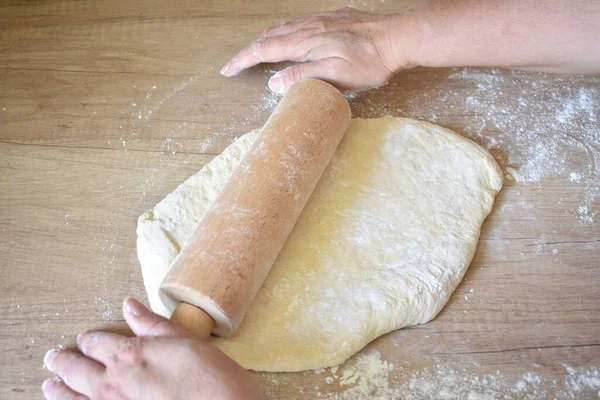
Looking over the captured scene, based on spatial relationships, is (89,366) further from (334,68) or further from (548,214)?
(548,214)

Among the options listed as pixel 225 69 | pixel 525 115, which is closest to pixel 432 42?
pixel 525 115

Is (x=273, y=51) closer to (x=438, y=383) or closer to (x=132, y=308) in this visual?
(x=132, y=308)

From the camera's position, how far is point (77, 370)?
1.40 metres

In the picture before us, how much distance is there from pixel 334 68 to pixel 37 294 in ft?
4.03

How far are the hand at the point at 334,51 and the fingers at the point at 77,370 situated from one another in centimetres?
116

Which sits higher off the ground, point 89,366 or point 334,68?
point 334,68

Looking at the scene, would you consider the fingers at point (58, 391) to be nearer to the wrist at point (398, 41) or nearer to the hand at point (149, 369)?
the hand at point (149, 369)

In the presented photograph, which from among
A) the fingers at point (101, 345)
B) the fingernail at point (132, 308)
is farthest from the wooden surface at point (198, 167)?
the fingernail at point (132, 308)

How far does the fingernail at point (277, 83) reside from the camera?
207 centimetres

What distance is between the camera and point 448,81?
7.38ft

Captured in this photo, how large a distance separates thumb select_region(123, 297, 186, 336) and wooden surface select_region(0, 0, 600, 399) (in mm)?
334

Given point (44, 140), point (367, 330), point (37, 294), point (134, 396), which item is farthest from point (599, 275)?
point (44, 140)

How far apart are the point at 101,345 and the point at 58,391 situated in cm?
16

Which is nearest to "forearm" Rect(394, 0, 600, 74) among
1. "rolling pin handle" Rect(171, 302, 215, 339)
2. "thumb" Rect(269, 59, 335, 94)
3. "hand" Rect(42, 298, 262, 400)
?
"thumb" Rect(269, 59, 335, 94)
